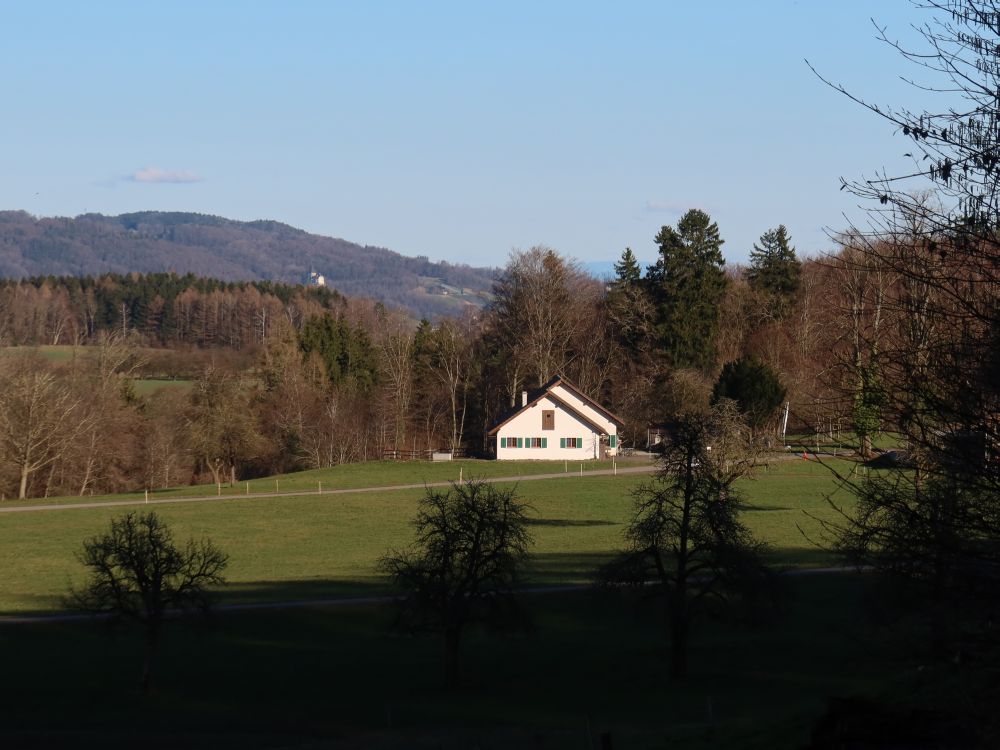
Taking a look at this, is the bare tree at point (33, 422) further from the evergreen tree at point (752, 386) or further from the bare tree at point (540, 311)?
the evergreen tree at point (752, 386)

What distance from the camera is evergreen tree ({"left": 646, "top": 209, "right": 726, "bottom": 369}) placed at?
89438 millimetres

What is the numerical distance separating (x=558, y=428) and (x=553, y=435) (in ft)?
2.42

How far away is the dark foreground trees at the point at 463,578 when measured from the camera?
29359 millimetres

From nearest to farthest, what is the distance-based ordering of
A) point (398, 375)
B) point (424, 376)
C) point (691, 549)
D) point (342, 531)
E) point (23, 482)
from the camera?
point (691, 549), point (342, 531), point (23, 482), point (398, 375), point (424, 376)

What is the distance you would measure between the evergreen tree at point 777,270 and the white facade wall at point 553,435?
1812 centimetres

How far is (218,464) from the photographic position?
87812mm

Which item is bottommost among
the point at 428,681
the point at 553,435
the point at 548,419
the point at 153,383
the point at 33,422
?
the point at 428,681

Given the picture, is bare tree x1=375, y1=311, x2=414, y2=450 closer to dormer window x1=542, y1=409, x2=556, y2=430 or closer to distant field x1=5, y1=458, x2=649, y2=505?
distant field x1=5, y1=458, x2=649, y2=505

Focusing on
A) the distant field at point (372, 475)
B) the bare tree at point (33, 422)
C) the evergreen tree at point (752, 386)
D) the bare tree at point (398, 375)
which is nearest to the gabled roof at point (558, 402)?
the distant field at point (372, 475)

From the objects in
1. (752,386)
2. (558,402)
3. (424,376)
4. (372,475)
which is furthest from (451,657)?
(424,376)

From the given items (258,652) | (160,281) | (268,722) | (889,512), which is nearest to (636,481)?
(258,652)

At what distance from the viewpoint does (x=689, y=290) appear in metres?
89.9

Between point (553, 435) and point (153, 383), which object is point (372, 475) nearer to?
point (553, 435)

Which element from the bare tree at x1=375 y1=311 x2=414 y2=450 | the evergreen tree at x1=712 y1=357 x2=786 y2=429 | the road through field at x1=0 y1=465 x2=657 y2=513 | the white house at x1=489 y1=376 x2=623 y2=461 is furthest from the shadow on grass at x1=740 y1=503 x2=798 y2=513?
the bare tree at x1=375 y1=311 x2=414 y2=450
